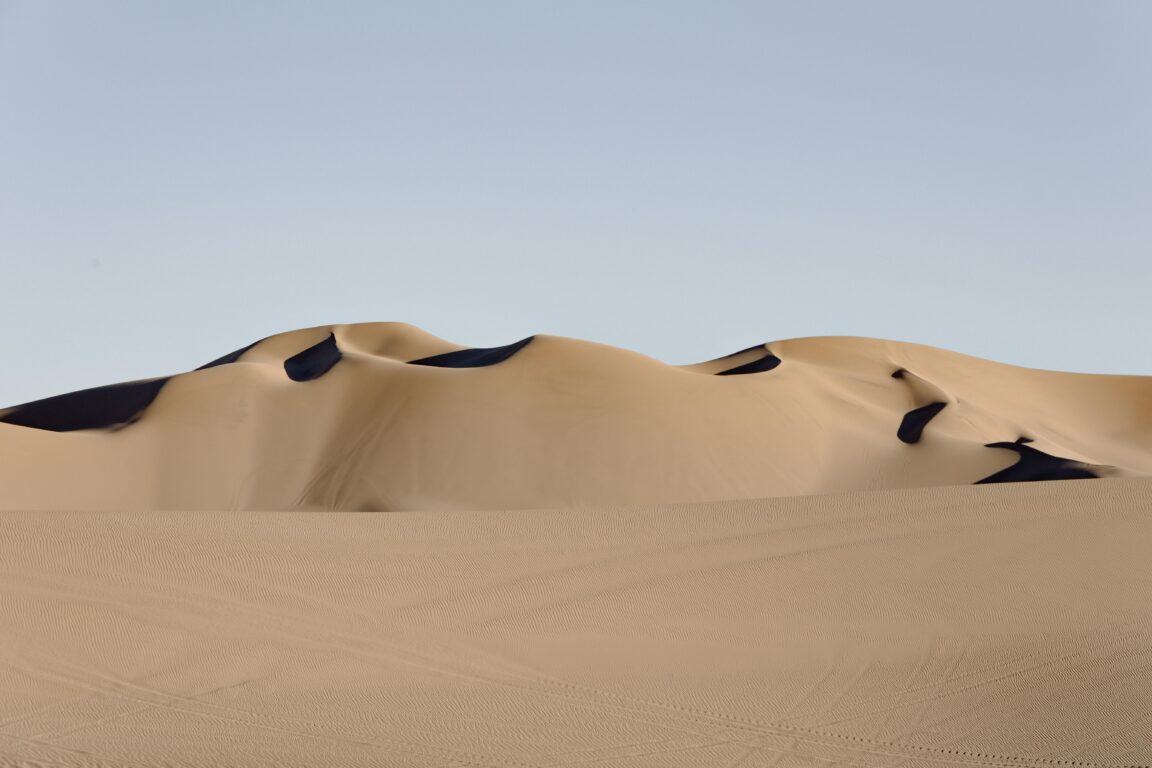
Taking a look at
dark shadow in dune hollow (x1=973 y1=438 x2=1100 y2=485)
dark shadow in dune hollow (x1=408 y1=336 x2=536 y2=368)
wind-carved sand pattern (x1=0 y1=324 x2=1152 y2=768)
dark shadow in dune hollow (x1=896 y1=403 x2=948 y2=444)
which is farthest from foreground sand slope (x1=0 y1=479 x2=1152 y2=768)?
dark shadow in dune hollow (x1=408 y1=336 x2=536 y2=368)

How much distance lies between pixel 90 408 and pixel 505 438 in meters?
14.4

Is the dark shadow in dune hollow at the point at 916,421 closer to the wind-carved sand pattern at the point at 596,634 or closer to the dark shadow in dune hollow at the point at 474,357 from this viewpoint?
the dark shadow in dune hollow at the point at 474,357

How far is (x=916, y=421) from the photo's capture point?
40.3m

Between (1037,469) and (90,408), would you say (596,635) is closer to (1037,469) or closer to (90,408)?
(1037,469)

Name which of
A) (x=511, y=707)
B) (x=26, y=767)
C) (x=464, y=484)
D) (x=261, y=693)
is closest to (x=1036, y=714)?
(x=511, y=707)

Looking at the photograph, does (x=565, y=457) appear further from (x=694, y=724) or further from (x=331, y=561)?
(x=694, y=724)

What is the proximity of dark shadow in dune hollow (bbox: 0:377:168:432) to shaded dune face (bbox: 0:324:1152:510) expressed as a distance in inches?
3.4

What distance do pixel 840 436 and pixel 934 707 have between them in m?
28.0

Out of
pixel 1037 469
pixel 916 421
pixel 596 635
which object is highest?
pixel 596 635

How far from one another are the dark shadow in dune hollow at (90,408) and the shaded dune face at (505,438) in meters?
0.09

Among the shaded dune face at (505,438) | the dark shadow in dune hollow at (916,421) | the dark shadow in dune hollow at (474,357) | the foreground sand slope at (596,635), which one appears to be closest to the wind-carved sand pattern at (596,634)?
the foreground sand slope at (596,635)

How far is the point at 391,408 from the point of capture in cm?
3681

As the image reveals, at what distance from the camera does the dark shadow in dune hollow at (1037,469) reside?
32.4 m

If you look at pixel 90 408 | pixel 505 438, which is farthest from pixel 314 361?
pixel 505 438
